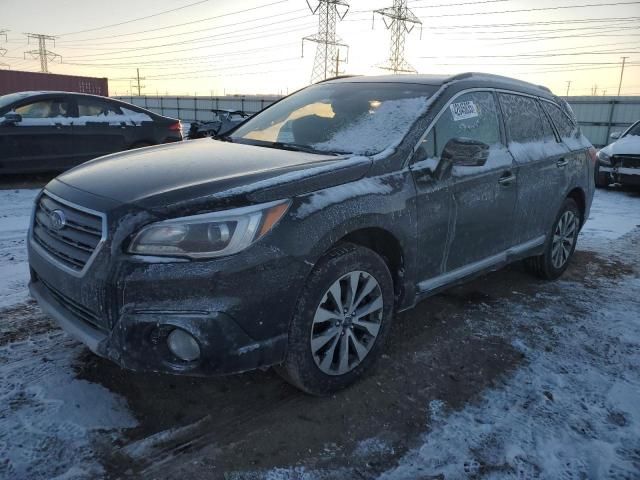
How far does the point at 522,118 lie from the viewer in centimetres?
406

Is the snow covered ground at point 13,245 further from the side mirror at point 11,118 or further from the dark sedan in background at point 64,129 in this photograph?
the side mirror at point 11,118

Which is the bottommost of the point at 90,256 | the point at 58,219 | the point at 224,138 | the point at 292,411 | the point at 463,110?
the point at 292,411

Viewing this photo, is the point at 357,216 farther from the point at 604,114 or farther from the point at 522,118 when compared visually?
the point at 604,114

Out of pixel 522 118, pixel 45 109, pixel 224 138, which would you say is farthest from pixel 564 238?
pixel 45 109

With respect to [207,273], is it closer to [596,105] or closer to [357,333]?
[357,333]

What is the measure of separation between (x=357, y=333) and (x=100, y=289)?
1.33 meters

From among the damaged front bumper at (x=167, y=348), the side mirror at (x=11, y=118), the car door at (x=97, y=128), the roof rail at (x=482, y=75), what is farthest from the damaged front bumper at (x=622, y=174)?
the side mirror at (x=11, y=118)

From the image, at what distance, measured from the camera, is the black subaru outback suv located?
2201mm

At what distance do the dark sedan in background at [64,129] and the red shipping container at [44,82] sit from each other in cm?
2572

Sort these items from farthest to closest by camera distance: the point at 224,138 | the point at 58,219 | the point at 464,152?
the point at 224,138
the point at 464,152
the point at 58,219

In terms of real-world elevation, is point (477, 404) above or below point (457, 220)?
→ below

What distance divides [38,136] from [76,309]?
6948 mm

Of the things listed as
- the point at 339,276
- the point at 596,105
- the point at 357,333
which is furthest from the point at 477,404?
the point at 596,105

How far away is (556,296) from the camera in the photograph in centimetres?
443
